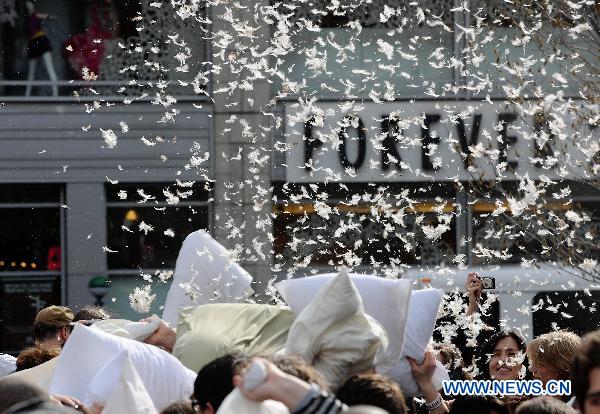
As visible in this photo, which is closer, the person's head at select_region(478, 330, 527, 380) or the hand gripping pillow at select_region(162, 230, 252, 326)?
the person's head at select_region(478, 330, 527, 380)

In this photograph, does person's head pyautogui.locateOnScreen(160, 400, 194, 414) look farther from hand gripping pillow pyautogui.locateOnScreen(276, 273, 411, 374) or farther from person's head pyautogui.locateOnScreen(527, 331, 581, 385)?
person's head pyautogui.locateOnScreen(527, 331, 581, 385)

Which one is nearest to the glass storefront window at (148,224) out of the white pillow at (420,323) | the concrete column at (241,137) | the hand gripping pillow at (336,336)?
the concrete column at (241,137)

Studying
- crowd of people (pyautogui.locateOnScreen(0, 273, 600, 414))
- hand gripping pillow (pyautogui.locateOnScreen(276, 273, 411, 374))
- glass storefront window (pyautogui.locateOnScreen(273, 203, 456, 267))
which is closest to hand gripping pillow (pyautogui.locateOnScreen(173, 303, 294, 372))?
crowd of people (pyautogui.locateOnScreen(0, 273, 600, 414))

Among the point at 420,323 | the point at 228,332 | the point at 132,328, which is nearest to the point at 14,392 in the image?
the point at 228,332

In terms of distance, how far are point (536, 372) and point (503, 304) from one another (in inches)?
301

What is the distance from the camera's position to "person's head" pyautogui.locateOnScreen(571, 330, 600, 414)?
3.75 metres

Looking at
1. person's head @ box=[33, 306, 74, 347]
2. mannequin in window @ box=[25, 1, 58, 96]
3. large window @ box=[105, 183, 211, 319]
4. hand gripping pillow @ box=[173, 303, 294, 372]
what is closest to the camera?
hand gripping pillow @ box=[173, 303, 294, 372]

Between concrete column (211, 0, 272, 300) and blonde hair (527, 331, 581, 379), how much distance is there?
1007 cm

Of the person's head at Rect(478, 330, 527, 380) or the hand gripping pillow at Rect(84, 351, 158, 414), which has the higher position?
the hand gripping pillow at Rect(84, 351, 158, 414)

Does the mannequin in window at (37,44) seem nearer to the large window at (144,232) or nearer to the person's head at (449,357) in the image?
the large window at (144,232)

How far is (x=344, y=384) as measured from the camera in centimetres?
423

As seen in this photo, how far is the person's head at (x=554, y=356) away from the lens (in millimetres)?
6203

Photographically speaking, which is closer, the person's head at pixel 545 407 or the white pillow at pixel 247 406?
the white pillow at pixel 247 406

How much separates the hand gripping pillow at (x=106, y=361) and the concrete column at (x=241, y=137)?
35.0 feet
